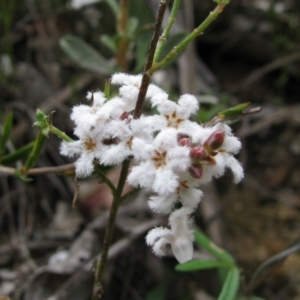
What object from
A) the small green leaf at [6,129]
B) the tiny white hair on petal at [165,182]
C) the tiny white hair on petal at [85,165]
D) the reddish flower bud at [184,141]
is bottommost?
the tiny white hair on petal at [165,182]

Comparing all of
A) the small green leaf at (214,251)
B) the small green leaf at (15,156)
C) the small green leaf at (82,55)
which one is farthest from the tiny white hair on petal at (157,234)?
the small green leaf at (82,55)

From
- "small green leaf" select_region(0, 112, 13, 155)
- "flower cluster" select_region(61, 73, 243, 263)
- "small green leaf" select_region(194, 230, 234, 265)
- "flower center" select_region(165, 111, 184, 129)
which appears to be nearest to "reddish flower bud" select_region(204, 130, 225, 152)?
"flower cluster" select_region(61, 73, 243, 263)

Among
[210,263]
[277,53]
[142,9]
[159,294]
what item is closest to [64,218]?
[159,294]

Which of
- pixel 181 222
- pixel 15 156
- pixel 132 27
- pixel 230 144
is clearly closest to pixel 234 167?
pixel 230 144

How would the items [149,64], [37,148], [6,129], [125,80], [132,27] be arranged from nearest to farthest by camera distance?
[149,64] < [125,80] < [37,148] < [6,129] < [132,27]

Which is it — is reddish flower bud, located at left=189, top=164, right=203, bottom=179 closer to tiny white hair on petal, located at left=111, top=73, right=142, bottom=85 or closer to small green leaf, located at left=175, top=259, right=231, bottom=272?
tiny white hair on petal, located at left=111, top=73, right=142, bottom=85

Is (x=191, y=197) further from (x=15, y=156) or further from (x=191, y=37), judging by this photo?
(x=15, y=156)

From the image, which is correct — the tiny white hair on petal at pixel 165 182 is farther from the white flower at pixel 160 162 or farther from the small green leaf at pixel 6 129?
the small green leaf at pixel 6 129
